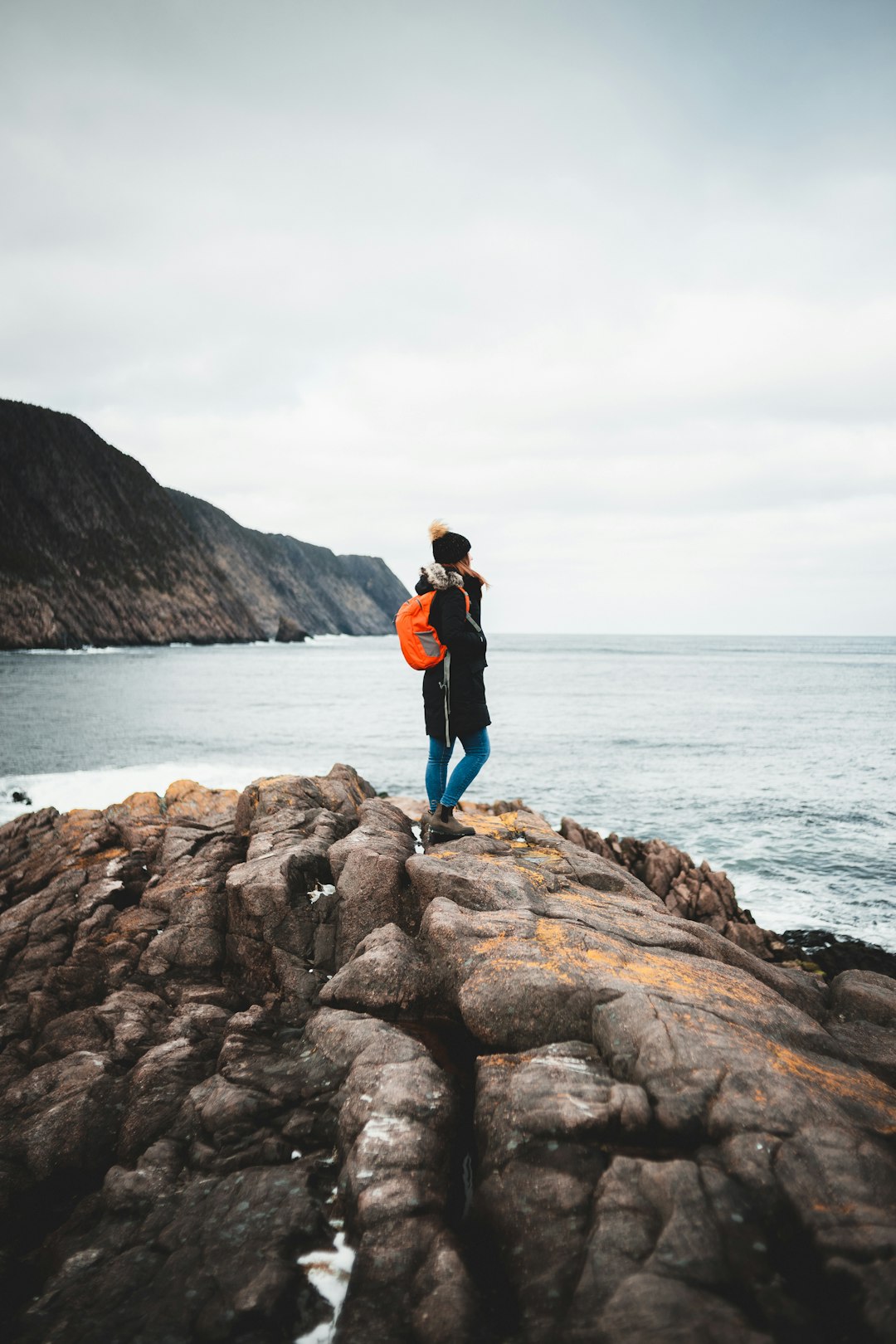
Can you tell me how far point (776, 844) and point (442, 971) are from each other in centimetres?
1444

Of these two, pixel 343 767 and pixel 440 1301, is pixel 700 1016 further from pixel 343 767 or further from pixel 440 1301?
pixel 343 767

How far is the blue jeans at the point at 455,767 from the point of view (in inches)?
273

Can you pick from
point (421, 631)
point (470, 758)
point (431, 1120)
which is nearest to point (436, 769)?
point (470, 758)

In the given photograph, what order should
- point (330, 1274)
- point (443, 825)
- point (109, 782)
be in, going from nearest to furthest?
1. point (330, 1274)
2. point (443, 825)
3. point (109, 782)

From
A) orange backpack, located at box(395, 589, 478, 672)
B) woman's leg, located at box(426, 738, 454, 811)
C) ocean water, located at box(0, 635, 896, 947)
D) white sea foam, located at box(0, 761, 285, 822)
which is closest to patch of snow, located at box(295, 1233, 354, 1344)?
woman's leg, located at box(426, 738, 454, 811)

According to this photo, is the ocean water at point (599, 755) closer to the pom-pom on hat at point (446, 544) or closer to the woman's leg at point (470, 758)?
the woman's leg at point (470, 758)

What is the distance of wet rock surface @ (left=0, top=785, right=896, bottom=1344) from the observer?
2914mm

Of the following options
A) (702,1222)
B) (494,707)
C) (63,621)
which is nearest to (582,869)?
(702,1222)

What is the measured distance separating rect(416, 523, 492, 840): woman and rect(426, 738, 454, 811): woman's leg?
0.05 ft

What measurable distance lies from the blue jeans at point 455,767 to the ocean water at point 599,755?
8.34 m

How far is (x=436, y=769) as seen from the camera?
7.39 m

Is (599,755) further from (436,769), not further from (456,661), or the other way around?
(456,661)

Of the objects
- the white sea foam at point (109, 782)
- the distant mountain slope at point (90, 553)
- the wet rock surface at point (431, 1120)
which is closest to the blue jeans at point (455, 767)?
the wet rock surface at point (431, 1120)

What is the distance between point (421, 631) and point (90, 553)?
111676 millimetres
